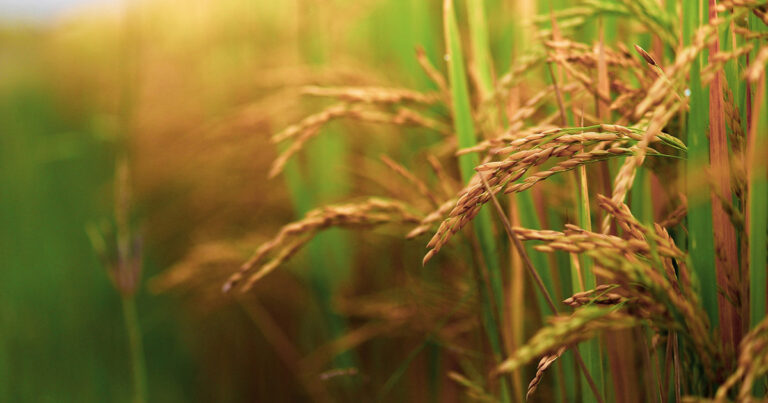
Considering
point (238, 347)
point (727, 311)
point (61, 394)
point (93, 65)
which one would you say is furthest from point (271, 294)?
point (93, 65)

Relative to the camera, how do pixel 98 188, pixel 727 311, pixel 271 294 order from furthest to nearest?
pixel 98 188 < pixel 271 294 < pixel 727 311

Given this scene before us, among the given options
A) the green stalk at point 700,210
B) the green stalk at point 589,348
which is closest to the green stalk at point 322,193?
the green stalk at point 589,348

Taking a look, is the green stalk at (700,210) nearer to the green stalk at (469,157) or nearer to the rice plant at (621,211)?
the rice plant at (621,211)

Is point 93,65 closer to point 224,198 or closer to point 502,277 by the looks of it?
point 224,198

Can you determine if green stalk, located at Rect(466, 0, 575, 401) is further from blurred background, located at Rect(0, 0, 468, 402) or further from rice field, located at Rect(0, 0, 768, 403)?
blurred background, located at Rect(0, 0, 468, 402)

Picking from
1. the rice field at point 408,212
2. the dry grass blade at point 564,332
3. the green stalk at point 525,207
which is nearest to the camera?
the dry grass blade at point 564,332

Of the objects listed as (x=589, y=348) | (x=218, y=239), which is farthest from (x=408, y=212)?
(x=218, y=239)

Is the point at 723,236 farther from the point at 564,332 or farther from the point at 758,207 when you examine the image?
the point at 564,332
